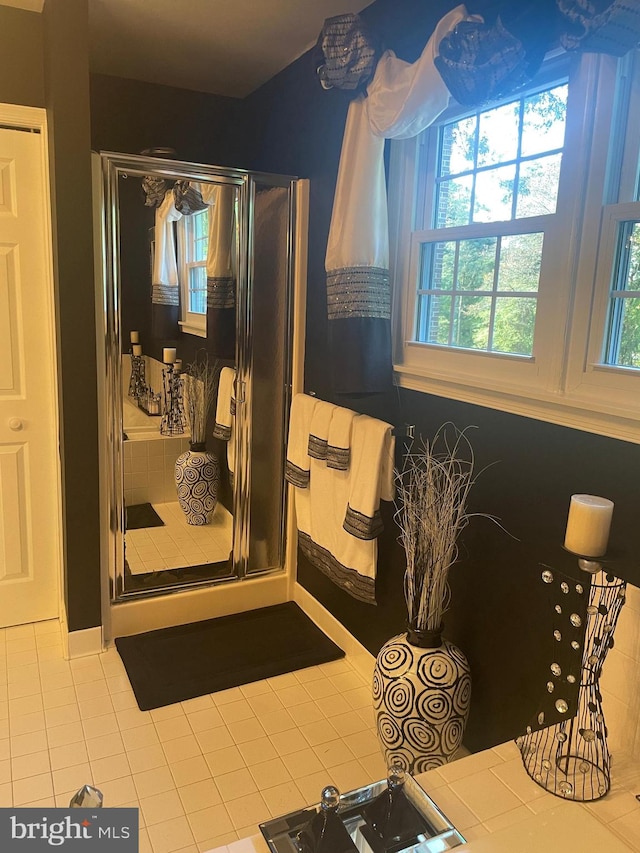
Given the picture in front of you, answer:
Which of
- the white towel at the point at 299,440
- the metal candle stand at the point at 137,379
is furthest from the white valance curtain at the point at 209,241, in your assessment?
the white towel at the point at 299,440

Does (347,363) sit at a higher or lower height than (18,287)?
lower

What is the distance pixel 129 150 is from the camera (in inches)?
132

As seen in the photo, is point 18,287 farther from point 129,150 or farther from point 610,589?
point 610,589

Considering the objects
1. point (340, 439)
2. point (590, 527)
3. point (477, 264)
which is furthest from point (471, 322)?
point (590, 527)

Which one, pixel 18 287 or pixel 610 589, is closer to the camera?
pixel 610 589

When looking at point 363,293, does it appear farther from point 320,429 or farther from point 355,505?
point 355,505

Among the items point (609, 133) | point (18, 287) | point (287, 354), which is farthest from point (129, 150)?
point (609, 133)

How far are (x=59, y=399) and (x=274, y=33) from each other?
170 centimetres

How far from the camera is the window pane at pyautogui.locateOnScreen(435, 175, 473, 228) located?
2.14 m

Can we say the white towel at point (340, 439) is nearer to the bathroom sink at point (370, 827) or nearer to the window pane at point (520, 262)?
the window pane at point (520, 262)

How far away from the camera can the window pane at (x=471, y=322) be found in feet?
6.84

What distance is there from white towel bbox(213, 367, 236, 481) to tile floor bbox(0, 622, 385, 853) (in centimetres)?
102

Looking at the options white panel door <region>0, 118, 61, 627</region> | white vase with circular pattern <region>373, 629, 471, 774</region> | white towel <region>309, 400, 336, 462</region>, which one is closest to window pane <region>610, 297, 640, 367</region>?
white vase with circular pattern <region>373, 629, 471, 774</region>

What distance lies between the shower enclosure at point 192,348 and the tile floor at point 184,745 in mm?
493
